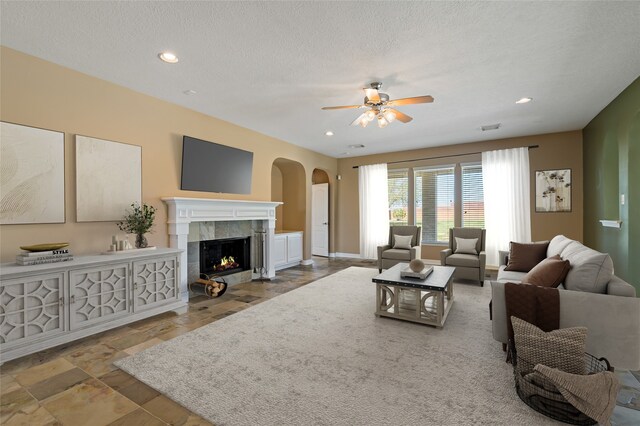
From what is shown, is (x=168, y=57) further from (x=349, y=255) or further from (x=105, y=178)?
(x=349, y=255)

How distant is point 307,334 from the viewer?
117 inches

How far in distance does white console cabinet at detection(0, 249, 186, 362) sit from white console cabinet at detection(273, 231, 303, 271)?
8.71 feet

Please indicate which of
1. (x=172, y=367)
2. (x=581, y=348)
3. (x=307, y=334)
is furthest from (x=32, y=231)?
(x=581, y=348)

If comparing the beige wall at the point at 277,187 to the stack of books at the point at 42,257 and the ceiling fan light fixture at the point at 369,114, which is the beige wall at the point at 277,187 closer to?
the ceiling fan light fixture at the point at 369,114

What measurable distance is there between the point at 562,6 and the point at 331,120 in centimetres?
312

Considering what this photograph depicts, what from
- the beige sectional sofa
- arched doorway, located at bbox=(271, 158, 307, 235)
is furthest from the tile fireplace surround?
the beige sectional sofa

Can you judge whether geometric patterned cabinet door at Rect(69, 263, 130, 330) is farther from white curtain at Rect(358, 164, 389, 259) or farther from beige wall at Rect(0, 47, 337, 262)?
white curtain at Rect(358, 164, 389, 259)

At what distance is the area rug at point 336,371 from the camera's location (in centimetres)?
181

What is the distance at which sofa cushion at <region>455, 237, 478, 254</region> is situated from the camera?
17.4ft

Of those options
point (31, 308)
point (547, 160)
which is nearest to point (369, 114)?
point (31, 308)

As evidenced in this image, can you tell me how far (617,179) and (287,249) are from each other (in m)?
5.62

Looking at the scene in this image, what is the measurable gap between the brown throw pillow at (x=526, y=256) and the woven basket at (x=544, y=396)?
2.12 metres

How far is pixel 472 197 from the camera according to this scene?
6.58 metres

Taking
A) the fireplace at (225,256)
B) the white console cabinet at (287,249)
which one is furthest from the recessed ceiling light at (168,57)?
the white console cabinet at (287,249)
